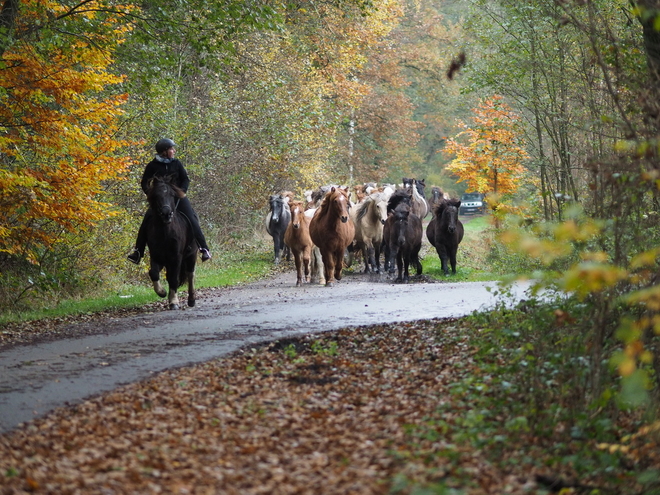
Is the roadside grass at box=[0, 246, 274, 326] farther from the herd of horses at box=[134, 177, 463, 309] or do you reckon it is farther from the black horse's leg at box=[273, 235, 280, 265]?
the herd of horses at box=[134, 177, 463, 309]

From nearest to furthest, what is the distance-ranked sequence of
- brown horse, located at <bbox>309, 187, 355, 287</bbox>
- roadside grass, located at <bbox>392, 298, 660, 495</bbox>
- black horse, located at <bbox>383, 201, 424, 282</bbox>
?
roadside grass, located at <bbox>392, 298, 660, 495</bbox>
brown horse, located at <bbox>309, 187, 355, 287</bbox>
black horse, located at <bbox>383, 201, 424, 282</bbox>

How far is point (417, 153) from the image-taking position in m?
72.8

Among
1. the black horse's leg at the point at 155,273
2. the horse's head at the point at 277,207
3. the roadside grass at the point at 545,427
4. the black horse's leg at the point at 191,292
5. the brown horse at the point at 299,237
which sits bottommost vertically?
the roadside grass at the point at 545,427

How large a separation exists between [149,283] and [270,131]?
1039cm

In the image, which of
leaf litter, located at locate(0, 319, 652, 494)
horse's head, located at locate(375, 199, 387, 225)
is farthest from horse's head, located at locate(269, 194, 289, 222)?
leaf litter, located at locate(0, 319, 652, 494)

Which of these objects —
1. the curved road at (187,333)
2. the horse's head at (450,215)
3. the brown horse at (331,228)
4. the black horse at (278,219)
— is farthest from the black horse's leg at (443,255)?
the black horse at (278,219)

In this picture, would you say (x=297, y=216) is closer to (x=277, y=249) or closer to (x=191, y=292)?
(x=277, y=249)

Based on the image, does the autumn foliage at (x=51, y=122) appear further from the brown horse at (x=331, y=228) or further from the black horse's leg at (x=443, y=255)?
the black horse's leg at (x=443, y=255)

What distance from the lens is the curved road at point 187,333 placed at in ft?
30.8

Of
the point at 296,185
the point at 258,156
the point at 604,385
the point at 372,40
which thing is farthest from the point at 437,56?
the point at 604,385

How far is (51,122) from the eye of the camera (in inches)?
613

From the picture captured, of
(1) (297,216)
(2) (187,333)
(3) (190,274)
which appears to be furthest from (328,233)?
(2) (187,333)

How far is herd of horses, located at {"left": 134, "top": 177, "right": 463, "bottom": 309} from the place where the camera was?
652 inches

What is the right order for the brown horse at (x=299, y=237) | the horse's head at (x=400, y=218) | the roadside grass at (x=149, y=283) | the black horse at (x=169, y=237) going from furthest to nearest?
the horse's head at (x=400, y=218)
the brown horse at (x=299, y=237)
the roadside grass at (x=149, y=283)
the black horse at (x=169, y=237)
